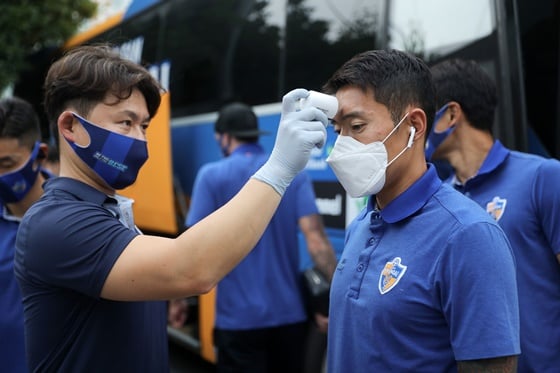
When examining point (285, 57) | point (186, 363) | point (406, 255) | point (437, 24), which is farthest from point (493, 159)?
point (186, 363)

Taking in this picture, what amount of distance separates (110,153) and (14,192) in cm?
109

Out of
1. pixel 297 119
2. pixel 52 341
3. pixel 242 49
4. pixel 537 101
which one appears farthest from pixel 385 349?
pixel 242 49

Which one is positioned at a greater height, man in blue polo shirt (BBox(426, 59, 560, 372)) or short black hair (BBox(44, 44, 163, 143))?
short black hair (BBox(44, 44, 163, 143))

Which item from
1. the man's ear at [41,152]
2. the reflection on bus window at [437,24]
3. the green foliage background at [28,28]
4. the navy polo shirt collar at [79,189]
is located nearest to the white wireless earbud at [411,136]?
the navy polo shirt collar at [79,189]

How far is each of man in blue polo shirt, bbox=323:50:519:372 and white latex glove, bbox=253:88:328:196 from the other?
196mm

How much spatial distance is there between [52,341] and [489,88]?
6.43 ft

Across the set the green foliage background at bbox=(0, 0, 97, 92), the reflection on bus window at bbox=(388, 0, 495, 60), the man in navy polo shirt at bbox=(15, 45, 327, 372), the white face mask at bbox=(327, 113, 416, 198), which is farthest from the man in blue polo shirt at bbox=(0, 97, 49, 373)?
the green foliage background at bbox=(0, 0, 97, 92)

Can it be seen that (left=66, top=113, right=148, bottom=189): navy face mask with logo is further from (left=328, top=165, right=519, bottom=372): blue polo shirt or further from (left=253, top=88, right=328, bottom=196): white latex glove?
(left=328, top=165, right=519, bottom=372): blue polo shirt

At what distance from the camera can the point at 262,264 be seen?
12.2 ft

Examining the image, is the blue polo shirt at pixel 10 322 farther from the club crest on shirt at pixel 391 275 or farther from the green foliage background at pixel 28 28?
the green foliage background at pixel 28 28

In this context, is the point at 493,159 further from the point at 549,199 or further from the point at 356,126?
the point at 356,126

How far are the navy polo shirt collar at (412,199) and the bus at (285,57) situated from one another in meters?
1.05

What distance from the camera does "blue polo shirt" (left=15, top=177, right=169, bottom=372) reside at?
5.45ft

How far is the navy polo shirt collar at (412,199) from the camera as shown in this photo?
5.73ft
